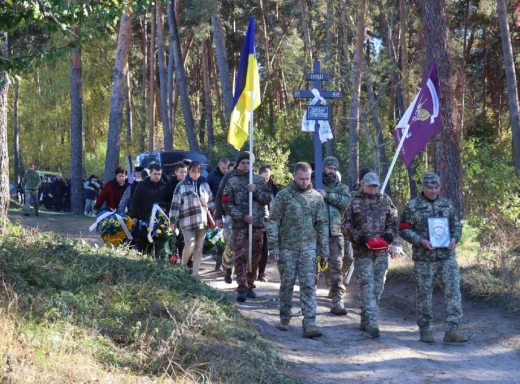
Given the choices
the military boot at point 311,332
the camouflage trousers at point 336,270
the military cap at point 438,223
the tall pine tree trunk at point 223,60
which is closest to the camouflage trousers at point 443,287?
the military cap at point 438,223

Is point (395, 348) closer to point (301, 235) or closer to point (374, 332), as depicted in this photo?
point (374, 332)

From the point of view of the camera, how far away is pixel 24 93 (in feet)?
156

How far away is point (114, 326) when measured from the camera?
730 cm

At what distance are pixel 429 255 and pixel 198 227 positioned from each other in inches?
171

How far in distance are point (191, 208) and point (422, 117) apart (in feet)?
13.0

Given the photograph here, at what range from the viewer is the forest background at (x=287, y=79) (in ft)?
48.3

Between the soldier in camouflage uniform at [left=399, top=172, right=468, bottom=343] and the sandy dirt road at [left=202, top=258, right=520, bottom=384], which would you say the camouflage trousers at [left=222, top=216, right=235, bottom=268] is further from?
the soldier in camouflage uniform at [left=399, top=172, right=468, bottom=343]

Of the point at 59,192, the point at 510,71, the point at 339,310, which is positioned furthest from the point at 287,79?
the point at 339,310

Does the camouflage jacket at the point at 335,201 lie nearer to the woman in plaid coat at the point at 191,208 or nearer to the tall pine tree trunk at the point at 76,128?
the woman in plaid coat at the point at 191,208

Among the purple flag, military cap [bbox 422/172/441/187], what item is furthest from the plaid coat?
military cap [bbox 422/172/441/187]

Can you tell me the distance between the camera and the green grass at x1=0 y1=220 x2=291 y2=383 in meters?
6.04

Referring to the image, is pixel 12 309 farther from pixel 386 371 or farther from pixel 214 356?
pixel 386 371

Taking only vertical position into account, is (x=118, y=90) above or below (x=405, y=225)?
above

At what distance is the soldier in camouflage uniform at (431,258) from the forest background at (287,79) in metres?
4.17
